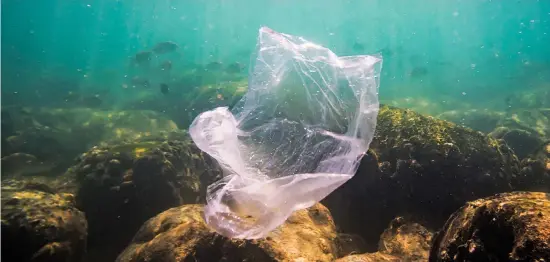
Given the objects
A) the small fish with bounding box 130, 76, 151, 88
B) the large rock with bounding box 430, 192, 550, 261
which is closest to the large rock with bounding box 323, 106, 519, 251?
the large rock with bounding box 430, 192, 550, 261

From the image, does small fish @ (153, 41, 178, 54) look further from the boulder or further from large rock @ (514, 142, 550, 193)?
large rock @ (514, 142, 550, 193)

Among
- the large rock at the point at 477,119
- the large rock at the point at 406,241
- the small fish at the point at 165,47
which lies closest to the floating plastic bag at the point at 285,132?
the large rock at the point at 406,241

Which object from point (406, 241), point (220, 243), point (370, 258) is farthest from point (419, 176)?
point (220, 243)

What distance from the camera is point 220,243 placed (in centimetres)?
333

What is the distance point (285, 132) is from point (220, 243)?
5.29 feet

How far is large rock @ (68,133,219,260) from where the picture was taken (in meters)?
5.20

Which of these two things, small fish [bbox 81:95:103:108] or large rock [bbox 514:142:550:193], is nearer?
large rock [bbox 514:142:550:193]

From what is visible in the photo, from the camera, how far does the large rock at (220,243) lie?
127 inches

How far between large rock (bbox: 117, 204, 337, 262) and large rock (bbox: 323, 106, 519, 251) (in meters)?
0.90

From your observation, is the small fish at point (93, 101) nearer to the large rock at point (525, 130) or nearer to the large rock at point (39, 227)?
the large rock at point (39, 227)

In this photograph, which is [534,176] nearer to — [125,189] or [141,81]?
[125,189]

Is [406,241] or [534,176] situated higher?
[534,176]

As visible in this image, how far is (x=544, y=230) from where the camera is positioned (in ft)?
5.53

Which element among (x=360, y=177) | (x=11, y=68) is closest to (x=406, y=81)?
(x=360, y=177)
